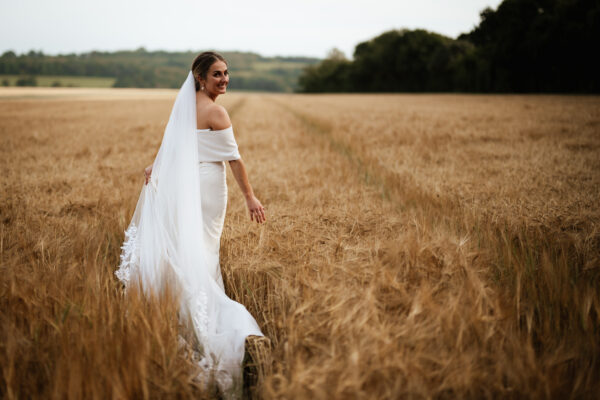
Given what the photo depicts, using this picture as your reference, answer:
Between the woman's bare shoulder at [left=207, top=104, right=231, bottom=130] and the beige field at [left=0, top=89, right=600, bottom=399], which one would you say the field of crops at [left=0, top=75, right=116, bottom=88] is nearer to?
the beige field at [left=0, top=89, right=600, bottom=399]

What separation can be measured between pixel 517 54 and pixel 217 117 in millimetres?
52991

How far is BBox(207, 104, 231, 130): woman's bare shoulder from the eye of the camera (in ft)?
8.11

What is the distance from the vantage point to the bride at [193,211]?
2.20 m

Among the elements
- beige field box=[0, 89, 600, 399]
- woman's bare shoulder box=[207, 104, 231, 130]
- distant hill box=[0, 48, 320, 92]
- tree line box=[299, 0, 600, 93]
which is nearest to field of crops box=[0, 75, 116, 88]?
distant hill box=[0, 48, 320, 92]

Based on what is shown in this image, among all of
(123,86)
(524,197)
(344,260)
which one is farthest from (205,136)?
(123,86)

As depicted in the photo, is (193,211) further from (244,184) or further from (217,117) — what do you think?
(217,117)

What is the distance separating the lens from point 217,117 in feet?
8.14

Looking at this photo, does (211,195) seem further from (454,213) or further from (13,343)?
(454,213)

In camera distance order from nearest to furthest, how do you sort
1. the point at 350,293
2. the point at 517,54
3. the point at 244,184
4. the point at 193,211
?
the point at 350,293 < the point at 193,211 < the point at 244,184 < the point at 517,54

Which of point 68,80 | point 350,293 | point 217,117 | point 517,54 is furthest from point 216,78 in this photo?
point 68,80

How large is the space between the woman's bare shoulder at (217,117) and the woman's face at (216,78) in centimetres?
14

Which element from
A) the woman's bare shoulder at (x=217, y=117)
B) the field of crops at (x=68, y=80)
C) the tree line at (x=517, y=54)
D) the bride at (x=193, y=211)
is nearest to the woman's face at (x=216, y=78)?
the bride at (x=193, y=211)

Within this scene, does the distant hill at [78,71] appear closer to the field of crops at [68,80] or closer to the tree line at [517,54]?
the field of crops at [68,80]

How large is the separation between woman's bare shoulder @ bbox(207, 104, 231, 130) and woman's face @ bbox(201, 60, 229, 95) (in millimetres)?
141
